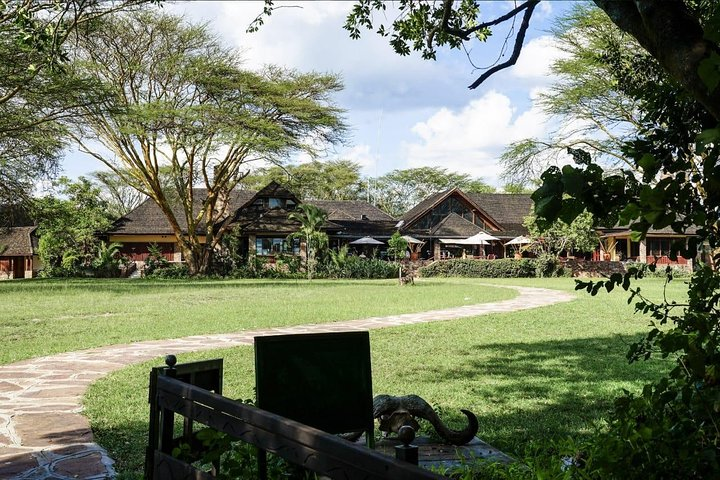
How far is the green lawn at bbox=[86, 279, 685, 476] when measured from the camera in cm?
507

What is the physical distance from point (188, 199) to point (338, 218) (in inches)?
517

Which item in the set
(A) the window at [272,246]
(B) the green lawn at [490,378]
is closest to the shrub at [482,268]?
(A) the window at [272,246]

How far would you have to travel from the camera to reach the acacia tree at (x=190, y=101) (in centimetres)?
2808

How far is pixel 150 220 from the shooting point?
41.2m

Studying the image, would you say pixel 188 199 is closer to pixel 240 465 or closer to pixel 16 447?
pixel 16 447

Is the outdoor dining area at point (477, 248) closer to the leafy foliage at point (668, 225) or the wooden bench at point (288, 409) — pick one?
the wooden bench at point (288, 409)

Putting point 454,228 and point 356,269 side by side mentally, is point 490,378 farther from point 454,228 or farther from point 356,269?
point 454,228

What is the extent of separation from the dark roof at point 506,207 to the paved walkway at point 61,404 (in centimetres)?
3671

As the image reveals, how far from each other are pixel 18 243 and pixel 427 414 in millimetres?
43220

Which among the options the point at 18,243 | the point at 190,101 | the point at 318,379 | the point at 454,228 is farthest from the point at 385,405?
the point at 18,243

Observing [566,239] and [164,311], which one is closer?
[164,311]

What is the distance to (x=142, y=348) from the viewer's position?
933 centimetres

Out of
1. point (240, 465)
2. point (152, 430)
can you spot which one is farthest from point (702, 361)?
point (152, 430)

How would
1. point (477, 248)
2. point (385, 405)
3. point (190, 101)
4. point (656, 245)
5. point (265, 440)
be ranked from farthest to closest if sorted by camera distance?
1. point (477, 248)
2. point (656, 245)
3. point (190, 101)
4. point (385, 405)
5. point (265, 440)
